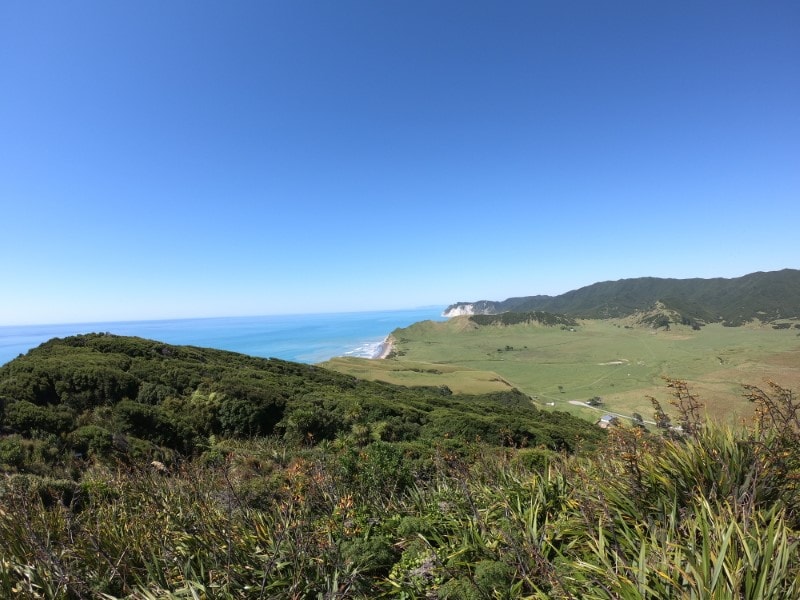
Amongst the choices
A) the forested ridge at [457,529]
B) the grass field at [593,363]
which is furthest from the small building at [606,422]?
the grass field at [593,363]

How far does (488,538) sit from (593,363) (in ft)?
310

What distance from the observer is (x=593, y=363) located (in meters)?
86.8

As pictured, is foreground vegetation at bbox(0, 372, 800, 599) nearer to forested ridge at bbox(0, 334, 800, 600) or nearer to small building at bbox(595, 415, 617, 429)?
forested ridge at bbox(0, 334, 800, 600)

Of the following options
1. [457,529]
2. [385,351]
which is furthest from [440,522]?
[385,351]

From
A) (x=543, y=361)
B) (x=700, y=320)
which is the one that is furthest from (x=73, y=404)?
(x=700, y=320)

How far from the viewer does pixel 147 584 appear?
3.06m

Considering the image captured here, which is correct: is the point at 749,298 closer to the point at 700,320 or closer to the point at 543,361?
the point at 700,320

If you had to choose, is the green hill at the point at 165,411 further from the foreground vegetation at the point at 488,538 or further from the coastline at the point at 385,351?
the coastline at the point at 385,351

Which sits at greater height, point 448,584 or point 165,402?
point 448,584

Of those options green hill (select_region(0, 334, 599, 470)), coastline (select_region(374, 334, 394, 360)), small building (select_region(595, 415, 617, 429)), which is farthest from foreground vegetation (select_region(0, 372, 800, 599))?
coastline (select_region(374, 334, 394, 360))

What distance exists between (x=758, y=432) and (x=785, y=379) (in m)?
69.0

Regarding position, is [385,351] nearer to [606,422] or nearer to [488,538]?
[606,422]

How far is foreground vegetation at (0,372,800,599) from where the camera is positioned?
269 cm

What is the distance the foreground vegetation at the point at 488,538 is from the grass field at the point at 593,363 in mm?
19446
